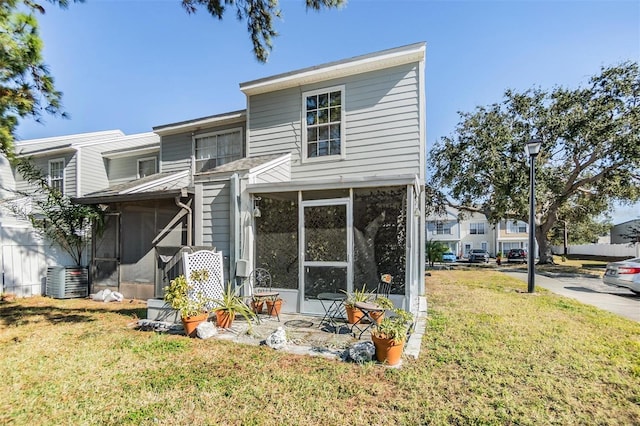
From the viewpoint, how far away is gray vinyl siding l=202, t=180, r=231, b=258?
6.95m

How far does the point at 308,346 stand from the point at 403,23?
26.6 ft

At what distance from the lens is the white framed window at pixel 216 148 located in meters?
9.94

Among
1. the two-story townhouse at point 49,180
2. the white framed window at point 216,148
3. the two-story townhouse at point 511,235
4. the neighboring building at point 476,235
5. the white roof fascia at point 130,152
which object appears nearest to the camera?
the two-story townhouse at point 49,180

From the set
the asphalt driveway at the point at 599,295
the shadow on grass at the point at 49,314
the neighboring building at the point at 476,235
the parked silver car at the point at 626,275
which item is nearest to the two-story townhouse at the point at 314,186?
the shadow on grass at the point at 49,314

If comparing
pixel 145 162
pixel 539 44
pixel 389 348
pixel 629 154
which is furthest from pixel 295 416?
pixel 629 154

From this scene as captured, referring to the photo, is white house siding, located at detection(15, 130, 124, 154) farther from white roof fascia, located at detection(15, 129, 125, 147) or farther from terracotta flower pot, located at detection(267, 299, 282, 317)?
terracotta flower pot, located at detection(267, 299, 282, 317)

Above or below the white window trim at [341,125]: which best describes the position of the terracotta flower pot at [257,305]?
below

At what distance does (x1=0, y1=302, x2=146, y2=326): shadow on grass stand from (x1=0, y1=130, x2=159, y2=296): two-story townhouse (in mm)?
1336

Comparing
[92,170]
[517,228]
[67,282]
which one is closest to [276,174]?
[67,282]

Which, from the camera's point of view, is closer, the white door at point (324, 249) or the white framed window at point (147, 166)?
the white door at point (324, 249)

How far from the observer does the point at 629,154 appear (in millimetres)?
14477

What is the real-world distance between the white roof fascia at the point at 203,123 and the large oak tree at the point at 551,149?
13.6m

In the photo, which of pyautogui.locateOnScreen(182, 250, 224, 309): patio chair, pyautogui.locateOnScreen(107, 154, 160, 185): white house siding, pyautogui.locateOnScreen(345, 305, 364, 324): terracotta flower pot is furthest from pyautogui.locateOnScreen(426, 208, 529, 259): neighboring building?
pyautogui.locateOnScreen(182, 250, 224, 309): patio chair

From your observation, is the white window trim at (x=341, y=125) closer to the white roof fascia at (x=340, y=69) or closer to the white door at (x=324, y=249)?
the white roof fascia at (x=340, y=69)
